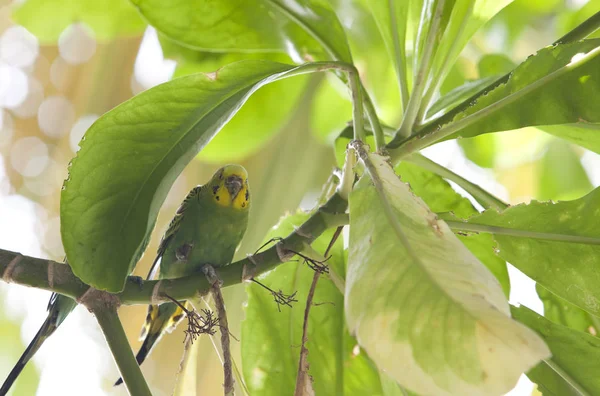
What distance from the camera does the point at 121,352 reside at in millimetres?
447

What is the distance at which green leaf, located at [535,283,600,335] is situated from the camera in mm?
754

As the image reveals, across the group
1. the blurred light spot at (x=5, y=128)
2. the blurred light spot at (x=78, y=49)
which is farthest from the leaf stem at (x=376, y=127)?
the blurred light spot at (x=5, y=128)

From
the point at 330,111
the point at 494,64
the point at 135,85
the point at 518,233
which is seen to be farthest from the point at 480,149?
the point at 135,85

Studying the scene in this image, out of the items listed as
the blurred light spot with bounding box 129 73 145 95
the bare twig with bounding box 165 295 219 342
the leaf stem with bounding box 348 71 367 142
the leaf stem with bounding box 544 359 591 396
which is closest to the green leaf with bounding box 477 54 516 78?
the leaf stem with bounding box 348 71 367 142

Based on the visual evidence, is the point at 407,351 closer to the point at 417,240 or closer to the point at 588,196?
the point at 417,240

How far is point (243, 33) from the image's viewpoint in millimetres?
693

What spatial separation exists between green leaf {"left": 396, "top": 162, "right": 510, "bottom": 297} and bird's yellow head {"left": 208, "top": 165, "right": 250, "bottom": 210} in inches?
16.9

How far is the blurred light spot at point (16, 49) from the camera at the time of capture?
5.72ft

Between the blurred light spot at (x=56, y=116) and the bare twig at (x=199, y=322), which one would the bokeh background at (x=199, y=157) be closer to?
the blurred light spot at (x=56, y=116)

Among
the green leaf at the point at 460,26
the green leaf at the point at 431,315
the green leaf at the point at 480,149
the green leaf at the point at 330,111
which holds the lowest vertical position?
the green leaf at the point at 431,315

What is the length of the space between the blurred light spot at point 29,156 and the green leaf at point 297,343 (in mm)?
1399

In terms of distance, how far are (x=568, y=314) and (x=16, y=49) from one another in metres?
1.73

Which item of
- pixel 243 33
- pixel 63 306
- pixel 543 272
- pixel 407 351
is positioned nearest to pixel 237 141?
pixel 243 33

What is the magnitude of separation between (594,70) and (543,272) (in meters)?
0.20
